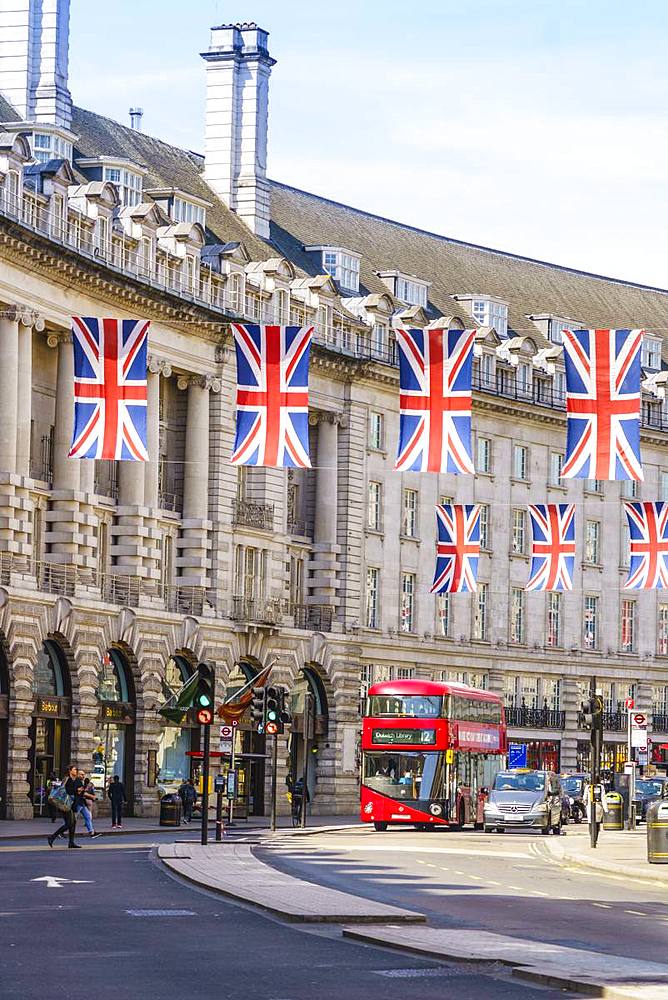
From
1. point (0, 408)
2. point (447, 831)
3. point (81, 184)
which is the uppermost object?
point (81, 184)

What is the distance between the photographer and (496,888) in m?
35.8

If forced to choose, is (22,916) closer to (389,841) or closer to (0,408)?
(389,841)

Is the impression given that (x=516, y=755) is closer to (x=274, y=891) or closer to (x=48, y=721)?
(x=48, y=721)

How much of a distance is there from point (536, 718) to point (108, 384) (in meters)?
58.6

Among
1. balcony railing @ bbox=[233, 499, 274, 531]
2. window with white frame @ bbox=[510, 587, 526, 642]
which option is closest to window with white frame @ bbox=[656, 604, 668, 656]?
window with white frame @ bbox=[510, 587, 526, 642]

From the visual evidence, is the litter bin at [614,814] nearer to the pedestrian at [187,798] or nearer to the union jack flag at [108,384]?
the pedestrian at [187,798]

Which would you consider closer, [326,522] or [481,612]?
[326,522]

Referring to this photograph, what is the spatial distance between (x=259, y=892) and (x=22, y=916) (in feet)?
15.7

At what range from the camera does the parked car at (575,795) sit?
3273 inches

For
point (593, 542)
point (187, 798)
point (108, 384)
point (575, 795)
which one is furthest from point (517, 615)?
point (108, 384)

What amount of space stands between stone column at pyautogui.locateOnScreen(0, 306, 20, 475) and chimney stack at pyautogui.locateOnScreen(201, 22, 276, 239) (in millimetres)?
26370

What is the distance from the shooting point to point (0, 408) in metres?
64.3

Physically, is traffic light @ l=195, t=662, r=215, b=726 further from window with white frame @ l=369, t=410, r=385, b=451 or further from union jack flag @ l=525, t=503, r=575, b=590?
window with white frame @ l=369, t=410, r=385, b=451

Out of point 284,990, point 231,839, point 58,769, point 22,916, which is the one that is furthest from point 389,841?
point 284,990
